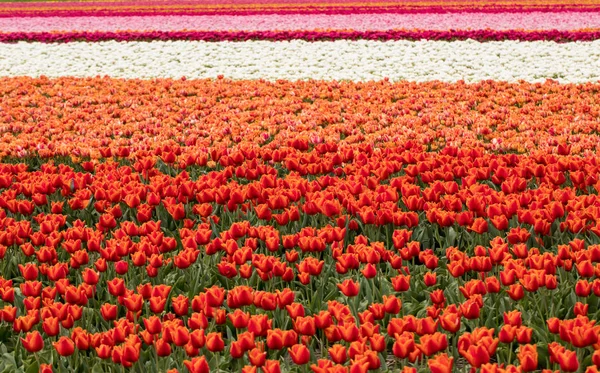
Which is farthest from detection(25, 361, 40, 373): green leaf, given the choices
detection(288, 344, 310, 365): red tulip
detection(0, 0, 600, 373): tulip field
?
detection(288, 344, 310, 365): red tulip

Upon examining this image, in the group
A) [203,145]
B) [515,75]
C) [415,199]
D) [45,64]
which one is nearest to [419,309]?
[415,199]

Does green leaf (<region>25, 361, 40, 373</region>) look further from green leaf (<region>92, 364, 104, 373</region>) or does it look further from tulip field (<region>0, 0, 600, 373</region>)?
green leaf (<region>92, 364, 104, 373</region>)

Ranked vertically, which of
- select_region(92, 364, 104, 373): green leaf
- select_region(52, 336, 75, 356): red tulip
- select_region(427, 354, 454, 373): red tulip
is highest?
select_region(427, 354, 454, 373): red tulip

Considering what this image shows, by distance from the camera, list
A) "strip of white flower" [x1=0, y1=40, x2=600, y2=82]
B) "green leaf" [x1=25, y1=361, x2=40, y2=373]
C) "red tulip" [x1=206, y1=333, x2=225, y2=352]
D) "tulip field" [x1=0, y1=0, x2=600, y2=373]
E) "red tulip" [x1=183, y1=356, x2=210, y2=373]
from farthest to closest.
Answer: "strip of white flower" [x1=0, y1=40, x2=600, y2=82]
"green leaf" [x1=25, y1=361, x2=40, y2=373]
"tulip field" [x1=0, y1=0, x2=600, y2=373]
"red tulip" [x1=206, y1=333, x2=225, y2=352]
"red tulip" [x1=183, y1=356, x2=210, y2=373]

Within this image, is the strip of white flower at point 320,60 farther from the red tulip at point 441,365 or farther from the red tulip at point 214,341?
the red tulip at point 441,365

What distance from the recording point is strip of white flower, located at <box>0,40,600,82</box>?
11547 millimetres

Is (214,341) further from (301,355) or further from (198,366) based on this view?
(301,355)

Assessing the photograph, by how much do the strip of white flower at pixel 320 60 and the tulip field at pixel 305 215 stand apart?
89 millimetres

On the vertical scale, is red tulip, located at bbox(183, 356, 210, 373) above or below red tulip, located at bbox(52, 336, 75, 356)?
above

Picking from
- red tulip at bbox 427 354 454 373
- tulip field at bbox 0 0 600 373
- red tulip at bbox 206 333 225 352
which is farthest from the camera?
tulip field at bbox 0 0 600 373

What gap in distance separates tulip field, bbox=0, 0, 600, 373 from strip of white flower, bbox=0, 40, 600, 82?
0.29 feet

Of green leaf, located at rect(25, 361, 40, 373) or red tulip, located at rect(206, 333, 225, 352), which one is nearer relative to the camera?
red tulip, located at rect(206, 333, 225, 352)

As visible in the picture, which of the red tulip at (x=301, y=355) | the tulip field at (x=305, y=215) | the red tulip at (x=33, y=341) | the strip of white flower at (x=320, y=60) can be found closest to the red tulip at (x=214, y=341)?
the tulip field at (x=305, y=215)

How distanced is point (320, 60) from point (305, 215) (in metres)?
8.74
